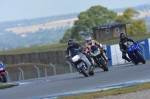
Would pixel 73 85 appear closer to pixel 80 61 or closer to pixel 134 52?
pixel 80 61

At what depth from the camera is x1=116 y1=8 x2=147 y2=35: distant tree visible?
10256 cm

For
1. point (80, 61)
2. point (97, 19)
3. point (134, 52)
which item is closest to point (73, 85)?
point (80, 61)

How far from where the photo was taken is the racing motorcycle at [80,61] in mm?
23203

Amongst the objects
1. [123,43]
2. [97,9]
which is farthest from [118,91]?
[97,9]

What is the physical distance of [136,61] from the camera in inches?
1089

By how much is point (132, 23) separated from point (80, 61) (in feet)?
266

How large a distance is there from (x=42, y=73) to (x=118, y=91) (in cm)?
2886

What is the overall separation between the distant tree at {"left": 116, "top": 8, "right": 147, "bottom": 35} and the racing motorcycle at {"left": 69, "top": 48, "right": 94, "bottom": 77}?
76.3 m

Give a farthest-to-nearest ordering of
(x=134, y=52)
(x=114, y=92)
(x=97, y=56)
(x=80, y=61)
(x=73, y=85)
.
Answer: (x=134, y=52) < (x=97, y=56) < (x=80, y=61) < (x=73, y=85) < (x=114, y=92)

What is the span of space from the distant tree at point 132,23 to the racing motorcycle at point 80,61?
76279mm

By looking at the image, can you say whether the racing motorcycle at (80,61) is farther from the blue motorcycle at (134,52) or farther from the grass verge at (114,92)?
the grass verge at (114,92)

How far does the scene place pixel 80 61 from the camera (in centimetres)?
2338

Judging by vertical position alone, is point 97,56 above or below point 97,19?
below

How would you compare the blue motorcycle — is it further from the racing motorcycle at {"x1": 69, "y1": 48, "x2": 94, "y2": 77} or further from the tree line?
the tree line
